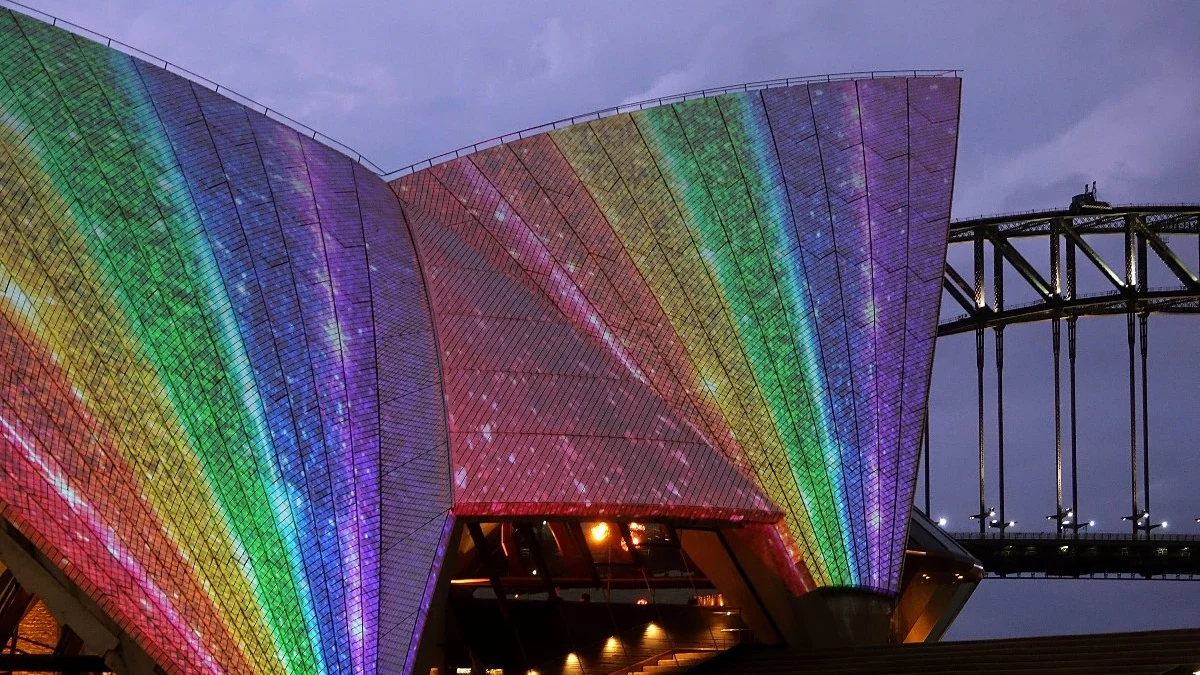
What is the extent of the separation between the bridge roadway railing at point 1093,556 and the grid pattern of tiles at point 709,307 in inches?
1454

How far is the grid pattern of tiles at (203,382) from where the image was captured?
658 inches

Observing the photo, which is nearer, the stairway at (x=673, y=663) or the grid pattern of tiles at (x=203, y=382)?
the grid pattern of tiles at (x=203, y=382)

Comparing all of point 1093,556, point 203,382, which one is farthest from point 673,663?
point 1093,556

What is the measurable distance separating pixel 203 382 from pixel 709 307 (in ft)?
32.5

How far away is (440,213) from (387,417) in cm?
625

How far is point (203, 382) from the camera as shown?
61.9ft

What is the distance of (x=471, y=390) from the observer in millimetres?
21672

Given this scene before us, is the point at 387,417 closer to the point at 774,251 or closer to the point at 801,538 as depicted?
the point at 801,538

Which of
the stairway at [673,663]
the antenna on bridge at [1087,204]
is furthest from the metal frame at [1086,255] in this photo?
the stairway at [673,663]

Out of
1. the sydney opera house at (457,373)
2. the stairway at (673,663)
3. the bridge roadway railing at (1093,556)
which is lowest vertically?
the stairway at (673,663)

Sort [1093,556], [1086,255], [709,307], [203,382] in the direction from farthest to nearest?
[1093,556] < [1086,255] < [709,307] < [203,382]

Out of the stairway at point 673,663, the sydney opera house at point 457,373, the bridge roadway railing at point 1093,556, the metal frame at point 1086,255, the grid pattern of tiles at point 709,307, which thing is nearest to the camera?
the sydney opera house at point 457,373

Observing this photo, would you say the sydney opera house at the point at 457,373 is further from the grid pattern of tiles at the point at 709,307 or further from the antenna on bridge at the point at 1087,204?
the antenna on bridge at the point at 1087,204

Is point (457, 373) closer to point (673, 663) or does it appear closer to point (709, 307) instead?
point (673, 663)
